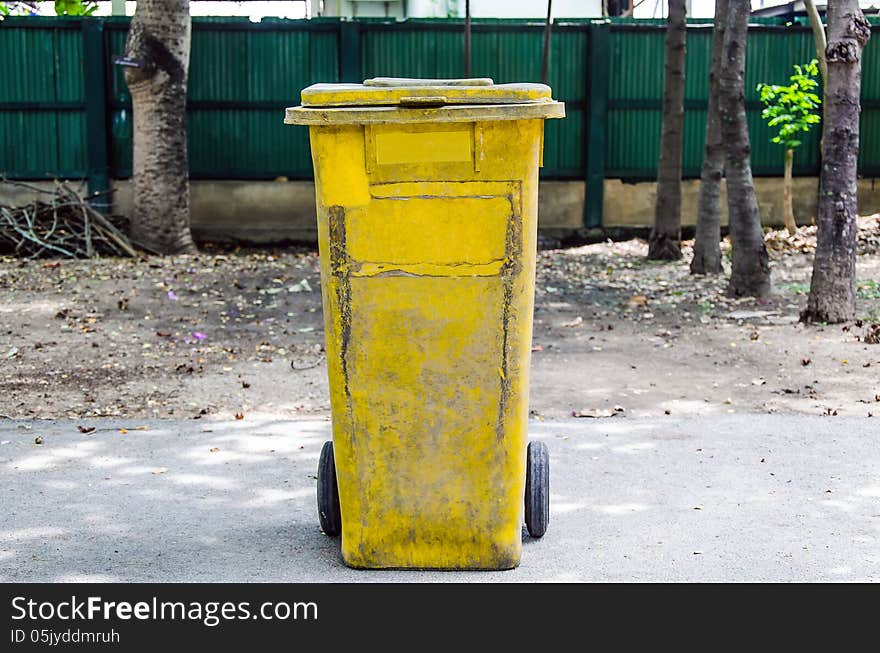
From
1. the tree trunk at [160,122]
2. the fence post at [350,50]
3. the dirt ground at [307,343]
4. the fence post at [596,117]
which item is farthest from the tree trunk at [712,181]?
the tree trunk at [160,122]

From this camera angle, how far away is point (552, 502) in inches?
188

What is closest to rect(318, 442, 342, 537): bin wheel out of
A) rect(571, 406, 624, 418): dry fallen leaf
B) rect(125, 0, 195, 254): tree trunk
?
rect(571, 406, 624, 418): dry fallen leaf

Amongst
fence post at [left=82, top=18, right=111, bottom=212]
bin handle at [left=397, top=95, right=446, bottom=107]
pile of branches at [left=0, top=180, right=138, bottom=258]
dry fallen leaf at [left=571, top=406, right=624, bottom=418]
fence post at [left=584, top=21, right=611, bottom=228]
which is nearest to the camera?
bin handle at [left=397, top=95, right=446, bottom=107]

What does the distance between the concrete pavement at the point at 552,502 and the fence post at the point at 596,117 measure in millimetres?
7819

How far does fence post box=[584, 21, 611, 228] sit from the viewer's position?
1357 centimetres

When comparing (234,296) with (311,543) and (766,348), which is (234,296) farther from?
(311,543)

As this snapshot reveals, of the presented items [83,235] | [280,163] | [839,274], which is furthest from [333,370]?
[280,163]

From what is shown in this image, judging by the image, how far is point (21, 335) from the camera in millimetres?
8453

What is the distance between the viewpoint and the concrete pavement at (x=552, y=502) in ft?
13.1

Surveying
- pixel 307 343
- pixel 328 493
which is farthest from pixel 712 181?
pixel 328 493

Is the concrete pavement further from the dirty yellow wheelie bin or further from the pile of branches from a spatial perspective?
the pile of branches

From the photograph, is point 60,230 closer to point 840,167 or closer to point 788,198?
point 840,167

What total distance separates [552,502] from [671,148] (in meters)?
8.17

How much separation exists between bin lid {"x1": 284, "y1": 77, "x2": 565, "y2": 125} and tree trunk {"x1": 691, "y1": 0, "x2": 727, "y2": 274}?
25.5ft
